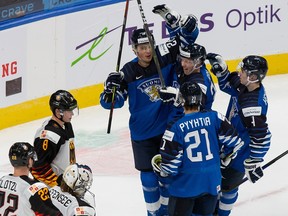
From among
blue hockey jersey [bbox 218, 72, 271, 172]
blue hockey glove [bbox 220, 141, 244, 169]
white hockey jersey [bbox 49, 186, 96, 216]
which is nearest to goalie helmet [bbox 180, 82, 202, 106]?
blue hockey glove [bbox 220, 141, 244, 169]

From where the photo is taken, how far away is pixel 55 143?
6.18m

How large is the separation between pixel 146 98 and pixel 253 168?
904 millimetres

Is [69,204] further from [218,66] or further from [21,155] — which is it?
[218,66]

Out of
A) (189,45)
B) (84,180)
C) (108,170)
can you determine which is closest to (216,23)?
(108,170)

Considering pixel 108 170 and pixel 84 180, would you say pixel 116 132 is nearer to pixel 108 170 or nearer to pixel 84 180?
pixel 108 170

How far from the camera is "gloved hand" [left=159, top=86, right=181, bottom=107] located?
658cm

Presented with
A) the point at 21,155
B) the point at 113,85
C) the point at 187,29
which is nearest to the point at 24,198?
the point at 21,155

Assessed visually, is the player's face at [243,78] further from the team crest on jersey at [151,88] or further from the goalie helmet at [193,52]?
the team crest on jersey at [151,88]

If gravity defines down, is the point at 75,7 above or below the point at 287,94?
above

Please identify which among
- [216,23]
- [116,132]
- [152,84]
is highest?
[152,84]

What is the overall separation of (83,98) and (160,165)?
3.80 metres

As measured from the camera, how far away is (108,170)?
8430 millimetres

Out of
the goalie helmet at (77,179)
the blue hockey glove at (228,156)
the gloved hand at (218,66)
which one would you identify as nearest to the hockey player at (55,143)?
the goalie helmet at (77,179)

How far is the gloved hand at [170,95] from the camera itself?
6.58 metres
